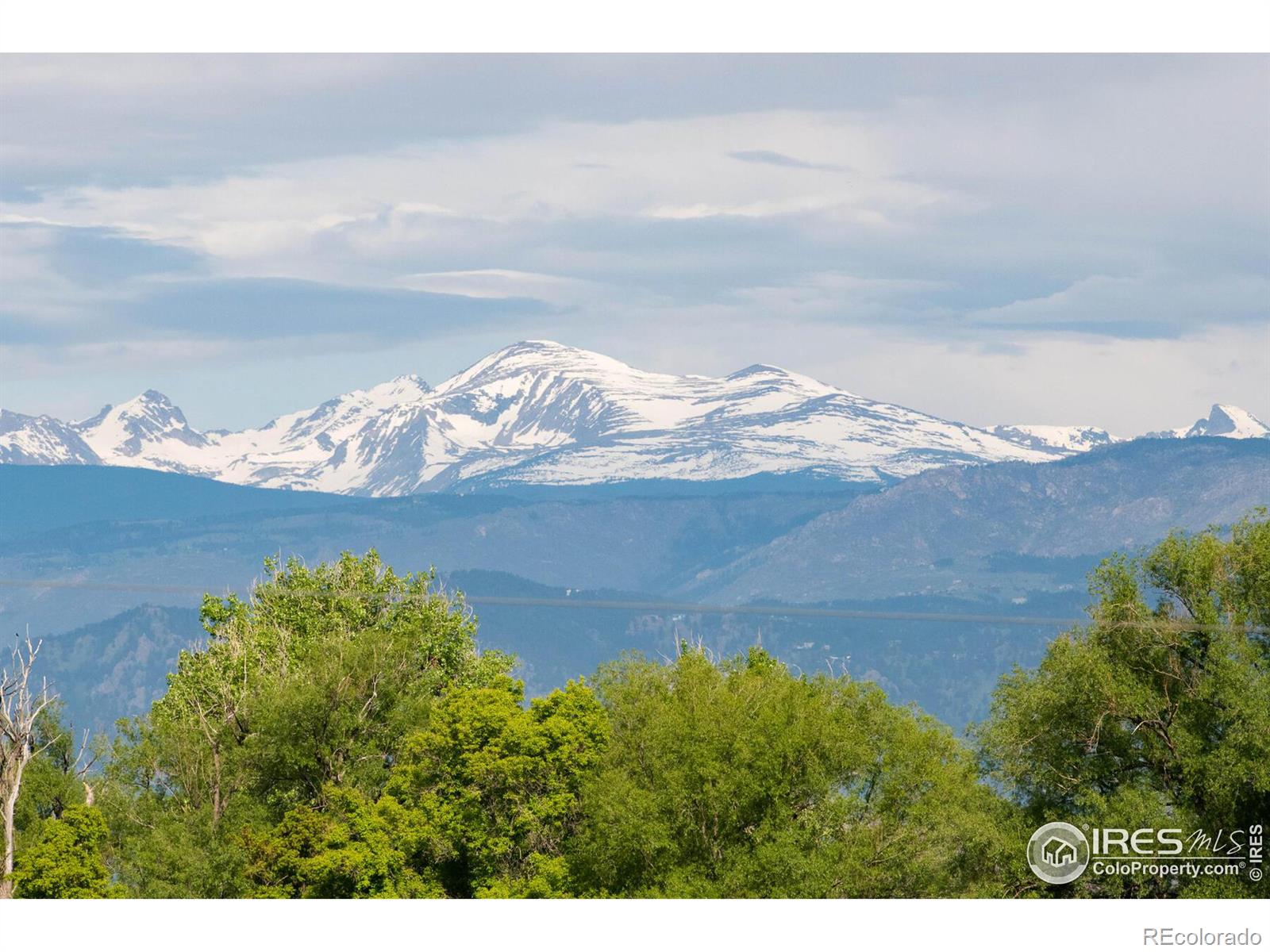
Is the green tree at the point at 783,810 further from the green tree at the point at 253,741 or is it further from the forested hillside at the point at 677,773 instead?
the green tree at the point at 253,741

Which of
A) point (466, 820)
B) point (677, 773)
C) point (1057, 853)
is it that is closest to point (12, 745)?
point (466, 820)

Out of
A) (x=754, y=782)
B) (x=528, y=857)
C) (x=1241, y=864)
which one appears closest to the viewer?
(x=1241, y=864)

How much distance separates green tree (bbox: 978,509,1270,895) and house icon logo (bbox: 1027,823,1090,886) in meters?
0.52

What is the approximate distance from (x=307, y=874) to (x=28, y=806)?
21.3 m

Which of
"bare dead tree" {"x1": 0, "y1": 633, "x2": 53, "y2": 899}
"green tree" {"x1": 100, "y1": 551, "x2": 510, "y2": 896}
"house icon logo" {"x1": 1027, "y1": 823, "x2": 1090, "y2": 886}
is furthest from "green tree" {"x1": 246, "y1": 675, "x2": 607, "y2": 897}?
"house icon logo" {"x1": 1027, "y1": 823, "x2": 1090, "y2": 886}

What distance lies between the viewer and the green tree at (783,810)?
51531 mm

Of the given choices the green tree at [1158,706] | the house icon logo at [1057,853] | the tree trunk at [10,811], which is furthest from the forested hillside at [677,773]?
the tree trunk at [10,811]

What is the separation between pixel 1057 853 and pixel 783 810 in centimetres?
946

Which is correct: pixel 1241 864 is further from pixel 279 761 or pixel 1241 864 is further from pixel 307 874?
pixel 279 761

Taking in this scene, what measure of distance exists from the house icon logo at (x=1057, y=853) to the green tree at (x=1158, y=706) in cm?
52

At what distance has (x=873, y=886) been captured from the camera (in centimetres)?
5238

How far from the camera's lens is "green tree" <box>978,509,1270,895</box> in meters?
47.5

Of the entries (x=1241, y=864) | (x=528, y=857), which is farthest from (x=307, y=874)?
(x=1241, y=864)

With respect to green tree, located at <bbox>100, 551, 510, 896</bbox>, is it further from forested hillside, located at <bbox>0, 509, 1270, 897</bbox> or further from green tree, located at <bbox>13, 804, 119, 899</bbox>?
green tree, located at <bbox>13, 804, 119, 899</bbox>
